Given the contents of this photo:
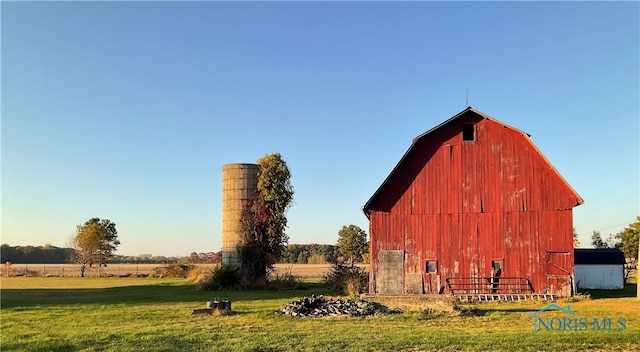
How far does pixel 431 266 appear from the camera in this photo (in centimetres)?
2603

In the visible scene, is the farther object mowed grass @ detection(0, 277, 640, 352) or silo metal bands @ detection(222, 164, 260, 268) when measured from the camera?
silo metal bands @ detection(222, 164, 260, 268)

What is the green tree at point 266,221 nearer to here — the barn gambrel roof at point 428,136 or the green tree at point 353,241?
the barn gambrel roof at point 428,136

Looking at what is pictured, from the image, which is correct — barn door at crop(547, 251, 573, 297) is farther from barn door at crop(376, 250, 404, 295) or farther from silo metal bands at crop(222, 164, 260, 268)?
silo metal bands at crop(222, 164, 260, 268)

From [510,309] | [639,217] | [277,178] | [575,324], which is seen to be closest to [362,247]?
[639,217]

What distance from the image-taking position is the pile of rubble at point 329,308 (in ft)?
60.4

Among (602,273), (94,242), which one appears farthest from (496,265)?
(94,242)

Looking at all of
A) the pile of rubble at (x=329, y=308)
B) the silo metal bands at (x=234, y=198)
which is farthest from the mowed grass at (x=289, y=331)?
the silo metal bands at (x=234, y=198)

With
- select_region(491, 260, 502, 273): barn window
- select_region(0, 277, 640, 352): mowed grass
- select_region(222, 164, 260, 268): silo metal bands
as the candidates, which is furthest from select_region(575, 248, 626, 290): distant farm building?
select_region(222, 164, 260, 268): silo metal bands

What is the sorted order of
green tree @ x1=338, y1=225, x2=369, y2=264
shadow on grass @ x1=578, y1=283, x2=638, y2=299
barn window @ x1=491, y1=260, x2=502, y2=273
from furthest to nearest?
green tree @ x1=338, y1=225, x2=369, y2=264 → shadow on grass @ x1=578, y1=283, x2=638, y2=299 → barn window @ x1=491, y1=260, x2=502, y2=273

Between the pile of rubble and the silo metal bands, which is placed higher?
the silo metal bands

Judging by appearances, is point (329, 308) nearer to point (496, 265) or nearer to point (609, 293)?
point (496, 265)

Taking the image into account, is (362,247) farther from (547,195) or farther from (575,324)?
(575,324)

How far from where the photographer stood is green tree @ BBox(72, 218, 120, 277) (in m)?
63.3

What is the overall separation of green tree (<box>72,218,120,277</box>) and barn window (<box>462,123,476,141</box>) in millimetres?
51227
